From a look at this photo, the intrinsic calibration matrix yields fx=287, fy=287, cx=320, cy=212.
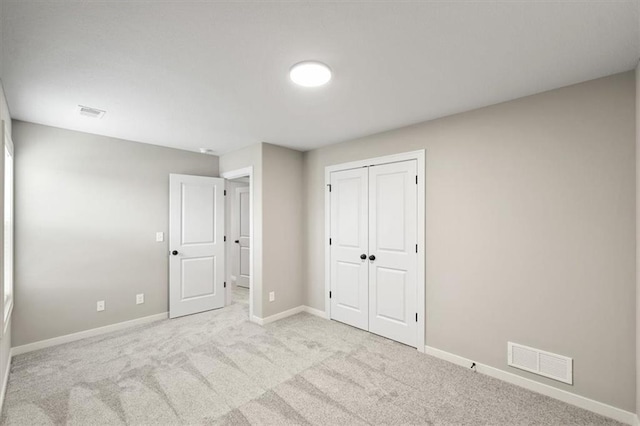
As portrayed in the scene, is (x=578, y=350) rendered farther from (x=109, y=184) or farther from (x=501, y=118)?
(x=109, y=184)

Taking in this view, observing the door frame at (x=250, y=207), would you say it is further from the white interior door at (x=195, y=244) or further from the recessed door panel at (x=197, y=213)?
the recessed door panel at (x=197, y=213)

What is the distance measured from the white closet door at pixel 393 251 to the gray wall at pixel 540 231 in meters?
0.19

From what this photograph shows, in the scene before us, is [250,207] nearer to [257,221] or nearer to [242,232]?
[257,221]

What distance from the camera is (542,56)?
1.78 m

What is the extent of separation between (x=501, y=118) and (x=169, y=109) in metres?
2.95

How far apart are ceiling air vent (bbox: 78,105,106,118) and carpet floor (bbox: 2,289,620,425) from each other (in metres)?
2.36

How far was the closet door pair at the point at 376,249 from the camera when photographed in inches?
123

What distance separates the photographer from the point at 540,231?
2.29 m

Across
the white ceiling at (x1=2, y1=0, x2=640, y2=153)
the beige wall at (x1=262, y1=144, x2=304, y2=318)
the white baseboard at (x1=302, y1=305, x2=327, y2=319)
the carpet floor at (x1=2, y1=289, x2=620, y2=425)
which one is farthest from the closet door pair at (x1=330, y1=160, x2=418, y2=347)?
the white ceiling at (x1=2, y1=0, x2=640, y2=153)

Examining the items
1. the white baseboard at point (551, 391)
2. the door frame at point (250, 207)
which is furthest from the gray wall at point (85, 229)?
the white baseboard at point (551, 391)

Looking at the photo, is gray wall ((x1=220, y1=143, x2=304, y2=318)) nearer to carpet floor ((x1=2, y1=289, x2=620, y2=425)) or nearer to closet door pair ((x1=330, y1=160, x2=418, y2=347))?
closet door pair ((x1=330, y1=160, x2=418, y2=347))

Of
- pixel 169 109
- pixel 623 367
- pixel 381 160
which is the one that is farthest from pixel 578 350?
pixel 169 109

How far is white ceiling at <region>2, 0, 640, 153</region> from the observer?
4.58ft

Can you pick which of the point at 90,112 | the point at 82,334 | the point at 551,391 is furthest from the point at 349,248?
the point at 82,334
